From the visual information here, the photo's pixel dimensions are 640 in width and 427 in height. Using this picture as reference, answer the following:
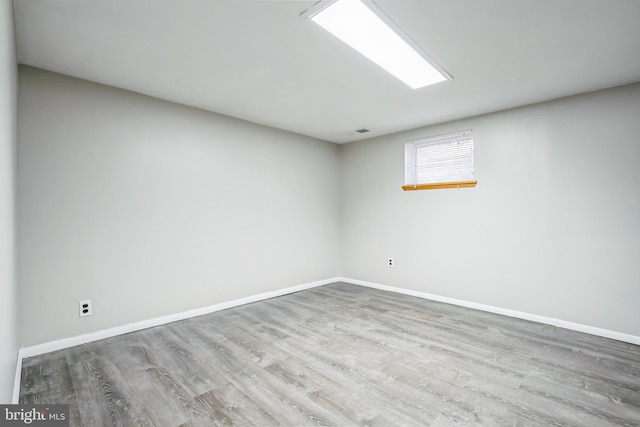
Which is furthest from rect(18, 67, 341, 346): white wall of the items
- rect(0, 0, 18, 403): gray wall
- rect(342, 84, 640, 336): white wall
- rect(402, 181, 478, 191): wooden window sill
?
rect(342, 84, 640, 336): white wall

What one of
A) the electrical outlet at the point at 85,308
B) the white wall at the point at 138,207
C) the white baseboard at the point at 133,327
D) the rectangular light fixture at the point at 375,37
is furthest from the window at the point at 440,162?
the electrical outlet at the point at 85,308

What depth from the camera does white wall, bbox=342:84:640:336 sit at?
2.91m

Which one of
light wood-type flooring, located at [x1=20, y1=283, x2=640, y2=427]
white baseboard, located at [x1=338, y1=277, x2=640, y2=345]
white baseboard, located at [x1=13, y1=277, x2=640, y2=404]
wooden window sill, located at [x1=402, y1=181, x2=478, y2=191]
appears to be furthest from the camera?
wooden window sill, located at [x1=402, y1=181, x2=478, y2=191]

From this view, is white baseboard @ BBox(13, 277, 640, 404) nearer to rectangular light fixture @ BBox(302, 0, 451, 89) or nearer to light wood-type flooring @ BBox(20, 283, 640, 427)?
light wood-type flooring @ BBox(20, 283, 640, 427)

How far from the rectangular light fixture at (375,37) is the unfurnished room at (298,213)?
0.02 m

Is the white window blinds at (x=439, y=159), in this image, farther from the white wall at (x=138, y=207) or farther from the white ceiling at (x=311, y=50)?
the white wall at (x=138, y=207)

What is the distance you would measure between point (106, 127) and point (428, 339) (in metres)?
3.65

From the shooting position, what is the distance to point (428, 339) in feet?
Result: 9.43


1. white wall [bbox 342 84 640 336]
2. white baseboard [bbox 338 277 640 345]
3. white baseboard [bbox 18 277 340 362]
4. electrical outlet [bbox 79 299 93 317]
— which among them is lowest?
white baseboard [bbox 338 277 640 345]

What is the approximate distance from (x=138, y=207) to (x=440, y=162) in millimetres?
3678

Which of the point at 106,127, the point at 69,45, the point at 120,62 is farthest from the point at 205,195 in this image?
the point at 69,45

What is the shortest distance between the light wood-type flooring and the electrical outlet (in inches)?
10.8

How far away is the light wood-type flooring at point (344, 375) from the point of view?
1.79 metres

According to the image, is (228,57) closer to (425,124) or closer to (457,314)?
(425,124)
